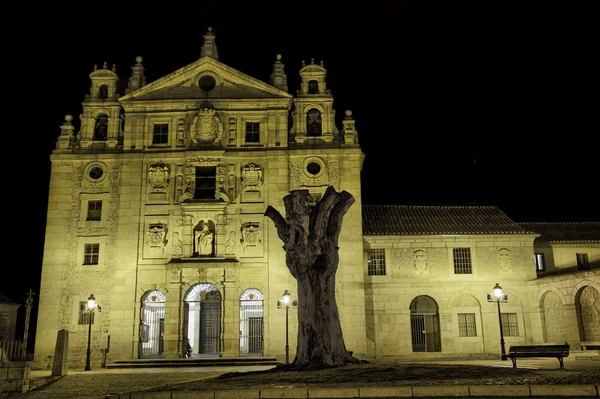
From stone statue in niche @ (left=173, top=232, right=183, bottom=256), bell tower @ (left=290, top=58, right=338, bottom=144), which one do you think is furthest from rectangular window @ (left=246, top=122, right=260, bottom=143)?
stone statue in niche @ (left=173, top=232, right=183, bottom=256)

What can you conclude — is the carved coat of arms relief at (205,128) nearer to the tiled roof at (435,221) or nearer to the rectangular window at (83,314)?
the tiled roof at (435,221)

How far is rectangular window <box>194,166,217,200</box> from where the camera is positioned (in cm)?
3525

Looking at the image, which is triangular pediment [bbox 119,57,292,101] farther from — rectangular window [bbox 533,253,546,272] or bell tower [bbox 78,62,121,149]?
rectangular window [bbox 533,253,546,272]

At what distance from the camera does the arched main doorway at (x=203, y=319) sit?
3462 centimetres

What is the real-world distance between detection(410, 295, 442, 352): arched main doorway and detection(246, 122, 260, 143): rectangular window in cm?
1376

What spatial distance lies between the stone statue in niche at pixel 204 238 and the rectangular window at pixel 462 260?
588 inches

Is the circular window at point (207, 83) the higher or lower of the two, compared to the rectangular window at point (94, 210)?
higher

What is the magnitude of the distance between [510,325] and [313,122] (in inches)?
674

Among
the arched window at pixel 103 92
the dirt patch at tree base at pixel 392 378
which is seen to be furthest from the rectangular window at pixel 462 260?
the arched window at pixel 103 92

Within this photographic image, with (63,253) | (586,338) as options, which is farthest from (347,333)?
(63,253)

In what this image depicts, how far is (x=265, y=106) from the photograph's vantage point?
36562mm

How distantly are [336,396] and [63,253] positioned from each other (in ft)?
85.0

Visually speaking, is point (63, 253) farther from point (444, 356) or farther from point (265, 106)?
point (444, 356)

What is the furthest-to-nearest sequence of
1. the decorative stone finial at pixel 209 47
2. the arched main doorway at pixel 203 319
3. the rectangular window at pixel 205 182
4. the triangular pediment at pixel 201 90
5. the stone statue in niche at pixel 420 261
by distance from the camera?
the decorative stone finial at pixel 209 47 < the stone statue in niche at pixel 420 261 < the triangular pediment at pixel 201 90 < the rectangular window at pixel 205 182 < the arched main doorway at pixel 203 319
